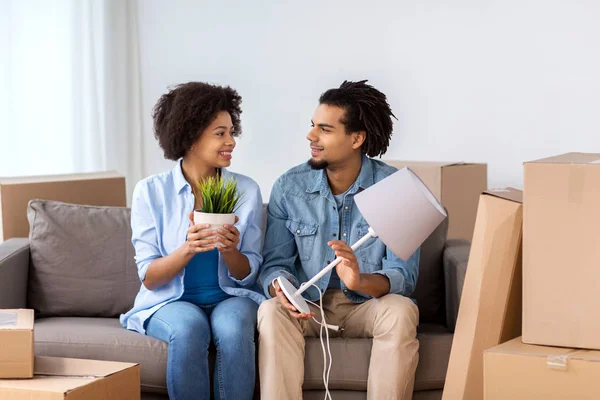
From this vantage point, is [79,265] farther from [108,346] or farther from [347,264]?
[347,264]

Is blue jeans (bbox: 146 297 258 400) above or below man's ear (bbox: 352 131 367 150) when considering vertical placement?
below

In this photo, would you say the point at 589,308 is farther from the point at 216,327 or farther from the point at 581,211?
the point at 216,327

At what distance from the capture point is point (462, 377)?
218 centimetres

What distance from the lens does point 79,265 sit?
283 centimetres

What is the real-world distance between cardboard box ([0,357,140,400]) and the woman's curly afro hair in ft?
2.63

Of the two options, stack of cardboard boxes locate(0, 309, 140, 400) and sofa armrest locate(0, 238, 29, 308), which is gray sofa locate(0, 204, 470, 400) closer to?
sofa armrest locate(0, 238, 29, 308)

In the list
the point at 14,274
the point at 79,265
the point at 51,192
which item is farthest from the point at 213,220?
the point at 51,192

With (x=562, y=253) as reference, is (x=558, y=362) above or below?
below

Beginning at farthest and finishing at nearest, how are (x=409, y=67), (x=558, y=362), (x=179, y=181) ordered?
1. (x=409, y=67)
2. (x=179, y=181)
3. (x=558, y=362)

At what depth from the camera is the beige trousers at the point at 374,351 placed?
2.26 m

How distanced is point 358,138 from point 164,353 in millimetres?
888

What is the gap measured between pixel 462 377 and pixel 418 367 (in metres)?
0.22

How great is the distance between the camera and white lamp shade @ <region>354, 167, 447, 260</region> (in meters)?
2.06

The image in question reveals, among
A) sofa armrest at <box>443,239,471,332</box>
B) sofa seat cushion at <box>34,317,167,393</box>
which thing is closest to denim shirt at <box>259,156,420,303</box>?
sofa armrest at <box>443,239,471,332</box>
